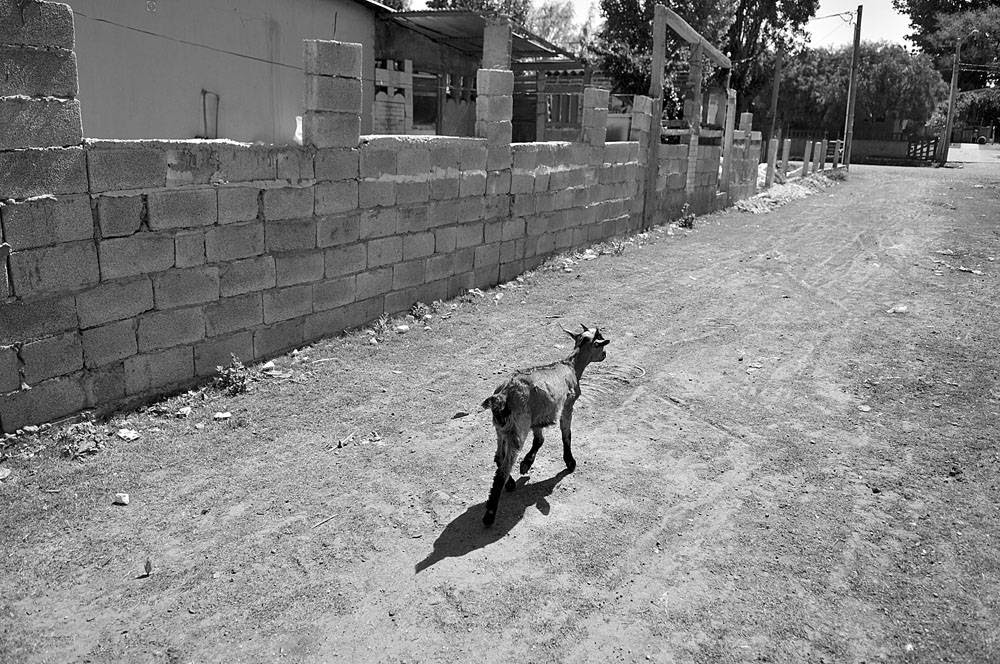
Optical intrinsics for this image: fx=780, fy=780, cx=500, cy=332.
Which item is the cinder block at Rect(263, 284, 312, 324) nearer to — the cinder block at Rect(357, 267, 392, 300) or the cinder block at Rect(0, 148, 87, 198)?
the cinder block at Rect(357, 267, 392, 300)

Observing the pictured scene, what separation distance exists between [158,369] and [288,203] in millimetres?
1776

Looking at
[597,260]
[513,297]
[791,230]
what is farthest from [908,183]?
[513,297]

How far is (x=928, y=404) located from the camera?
19.7 feet

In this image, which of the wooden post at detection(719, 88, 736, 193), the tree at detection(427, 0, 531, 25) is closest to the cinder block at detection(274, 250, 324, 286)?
the wooden post at detection(719, 88, 736, 193)

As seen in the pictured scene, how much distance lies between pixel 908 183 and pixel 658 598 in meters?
27.4

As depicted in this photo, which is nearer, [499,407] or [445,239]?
[499,407]

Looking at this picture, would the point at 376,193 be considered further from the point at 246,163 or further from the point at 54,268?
the point at 54,268

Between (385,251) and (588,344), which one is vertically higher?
(385,251)

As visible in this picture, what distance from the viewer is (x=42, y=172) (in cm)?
482

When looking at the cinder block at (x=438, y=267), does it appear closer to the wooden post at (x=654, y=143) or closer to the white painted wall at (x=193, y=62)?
the white painted wall at (x=193, y=62)

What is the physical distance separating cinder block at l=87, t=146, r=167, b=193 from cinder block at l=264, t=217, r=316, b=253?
3.54ft

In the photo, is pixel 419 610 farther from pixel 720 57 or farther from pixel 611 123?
pixel 611 123

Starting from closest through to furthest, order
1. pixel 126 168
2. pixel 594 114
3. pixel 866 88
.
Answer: pixel 126 168 < pixel 594 114 < pixel 866 88

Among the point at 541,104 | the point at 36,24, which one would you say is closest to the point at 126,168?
the point at 36,24
